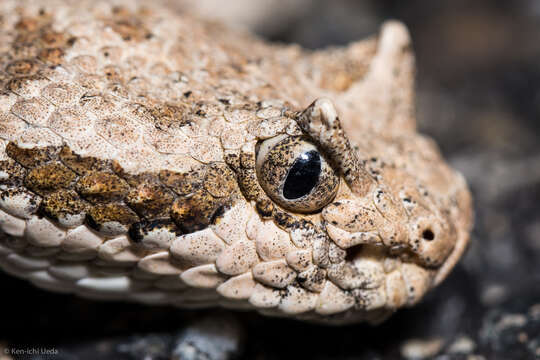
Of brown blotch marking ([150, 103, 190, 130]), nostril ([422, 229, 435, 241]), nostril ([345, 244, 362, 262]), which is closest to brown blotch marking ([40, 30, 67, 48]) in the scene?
brown blotch marking ([150, 103, 190, 130])

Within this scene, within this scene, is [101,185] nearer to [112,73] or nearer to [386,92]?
[112,73]

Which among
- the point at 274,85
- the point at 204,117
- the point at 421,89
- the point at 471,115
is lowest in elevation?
the point at 204,117

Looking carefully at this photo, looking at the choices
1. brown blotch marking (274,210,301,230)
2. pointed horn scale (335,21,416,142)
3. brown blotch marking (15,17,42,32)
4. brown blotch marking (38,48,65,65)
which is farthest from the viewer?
pointed horn scale (335,21,416,142)

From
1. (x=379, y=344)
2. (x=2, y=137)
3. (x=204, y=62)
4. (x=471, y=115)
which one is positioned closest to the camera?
(x=2, y=137)

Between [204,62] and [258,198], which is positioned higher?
[204,62]

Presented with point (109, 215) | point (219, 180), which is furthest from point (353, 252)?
point (109, 215)

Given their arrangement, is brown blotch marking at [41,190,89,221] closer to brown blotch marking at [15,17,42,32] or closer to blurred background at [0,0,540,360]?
brown blotch marking at [15,17,42,32]

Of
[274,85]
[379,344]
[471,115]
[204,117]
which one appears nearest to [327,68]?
[274,85]

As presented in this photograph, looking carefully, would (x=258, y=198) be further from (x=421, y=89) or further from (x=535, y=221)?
(x=421, y=89)
